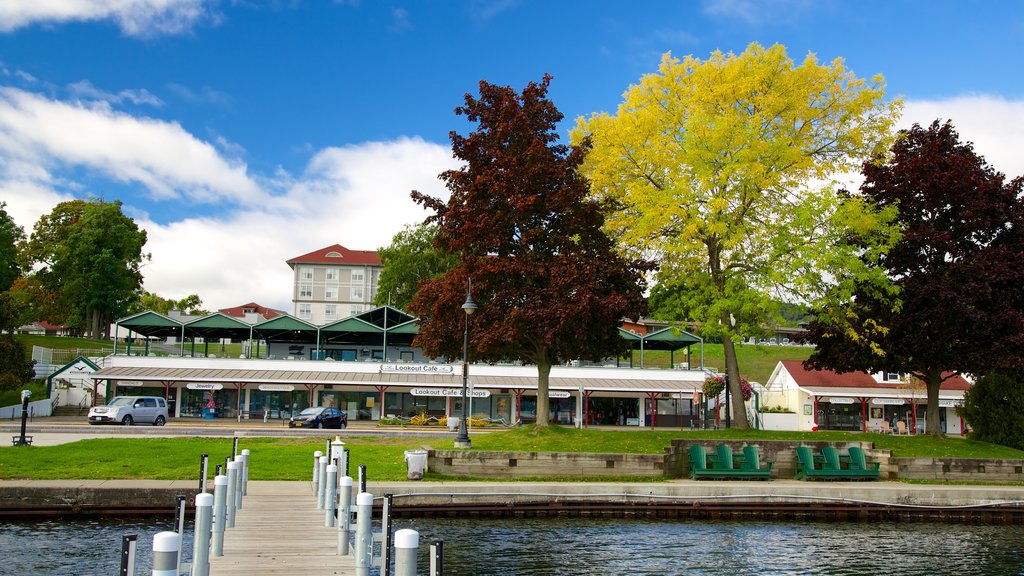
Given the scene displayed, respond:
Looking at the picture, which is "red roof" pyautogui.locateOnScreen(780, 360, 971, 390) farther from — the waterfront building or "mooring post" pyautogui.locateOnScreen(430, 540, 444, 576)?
"mooring post" pyautogui.locateOnScreen(430, 540, 444, 576)

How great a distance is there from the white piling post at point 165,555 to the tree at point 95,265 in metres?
71.5

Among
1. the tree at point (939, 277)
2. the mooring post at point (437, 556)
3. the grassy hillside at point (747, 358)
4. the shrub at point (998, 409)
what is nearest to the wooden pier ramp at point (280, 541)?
the mooring post at point (437, 556)

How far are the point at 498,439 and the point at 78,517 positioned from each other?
11.7 meters

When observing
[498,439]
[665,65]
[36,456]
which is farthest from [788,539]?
[36,456]

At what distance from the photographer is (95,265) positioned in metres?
69.8

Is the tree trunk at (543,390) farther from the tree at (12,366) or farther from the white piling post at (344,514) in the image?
the tree at (12,366)

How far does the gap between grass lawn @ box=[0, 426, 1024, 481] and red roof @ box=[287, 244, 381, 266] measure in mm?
88210

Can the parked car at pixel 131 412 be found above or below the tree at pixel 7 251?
below

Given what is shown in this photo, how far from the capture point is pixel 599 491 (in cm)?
1994

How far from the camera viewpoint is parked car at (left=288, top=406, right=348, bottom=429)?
4023 centimetres

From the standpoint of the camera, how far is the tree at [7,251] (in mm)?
65250

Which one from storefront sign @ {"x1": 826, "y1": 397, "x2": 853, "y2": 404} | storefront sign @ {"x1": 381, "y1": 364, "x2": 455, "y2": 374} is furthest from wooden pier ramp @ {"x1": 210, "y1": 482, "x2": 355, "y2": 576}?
storefront sign @ {"x1": 826, "y1": 397, "x2": 853, "y2": 404}

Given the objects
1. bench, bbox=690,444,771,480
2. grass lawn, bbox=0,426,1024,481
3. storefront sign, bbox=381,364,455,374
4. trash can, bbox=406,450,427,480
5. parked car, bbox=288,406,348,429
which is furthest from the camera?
storefront sign, bbox=381,364,455,374

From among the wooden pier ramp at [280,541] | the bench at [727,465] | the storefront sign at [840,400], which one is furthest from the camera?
the storefront sign at [840,400]
